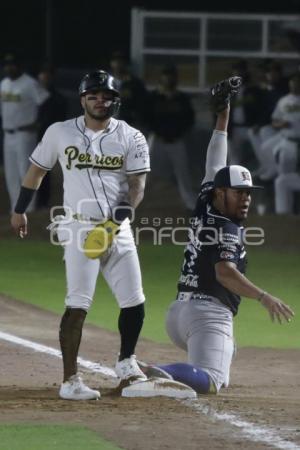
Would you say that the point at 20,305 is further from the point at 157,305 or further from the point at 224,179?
the point at 224,179

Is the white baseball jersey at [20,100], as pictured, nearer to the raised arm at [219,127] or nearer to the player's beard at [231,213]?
the raised arm at [219,127]

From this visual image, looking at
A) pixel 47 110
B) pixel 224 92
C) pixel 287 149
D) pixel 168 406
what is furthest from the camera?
pixel 47 110

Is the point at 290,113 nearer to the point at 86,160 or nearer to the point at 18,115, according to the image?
the point at 18,115

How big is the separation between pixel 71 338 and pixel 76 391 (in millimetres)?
321

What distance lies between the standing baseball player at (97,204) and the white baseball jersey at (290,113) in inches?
363

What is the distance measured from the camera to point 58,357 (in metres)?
9.59

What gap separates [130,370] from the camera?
8008 millimetres

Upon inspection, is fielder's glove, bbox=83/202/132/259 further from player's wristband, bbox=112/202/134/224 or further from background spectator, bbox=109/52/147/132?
background spectator, bbox=109/52/147/132

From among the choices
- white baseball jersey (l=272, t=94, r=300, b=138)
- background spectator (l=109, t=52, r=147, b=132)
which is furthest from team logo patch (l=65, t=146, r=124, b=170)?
background spectator (l=109, t=52, r=147, b=132)

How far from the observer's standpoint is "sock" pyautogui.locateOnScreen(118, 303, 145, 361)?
8.01 m

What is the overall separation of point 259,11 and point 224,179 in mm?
16222

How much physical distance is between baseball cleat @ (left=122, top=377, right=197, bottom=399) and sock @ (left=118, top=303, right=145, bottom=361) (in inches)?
10.5

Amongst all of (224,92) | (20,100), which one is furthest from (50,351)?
(20,100)

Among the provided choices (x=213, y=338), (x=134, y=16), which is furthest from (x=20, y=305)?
(x=134, y=16)
